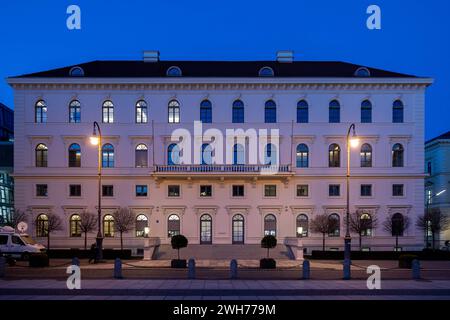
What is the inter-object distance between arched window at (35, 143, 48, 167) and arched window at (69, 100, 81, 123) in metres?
4.20

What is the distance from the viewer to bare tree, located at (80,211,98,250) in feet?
140

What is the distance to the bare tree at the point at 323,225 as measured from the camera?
42.3m

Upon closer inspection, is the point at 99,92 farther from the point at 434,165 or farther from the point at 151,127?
the point at 434,165

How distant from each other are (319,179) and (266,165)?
6.01m

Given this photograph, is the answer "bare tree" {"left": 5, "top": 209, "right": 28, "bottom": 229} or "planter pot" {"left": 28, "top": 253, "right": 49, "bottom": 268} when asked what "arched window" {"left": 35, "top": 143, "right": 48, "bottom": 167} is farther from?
"planter pot" {"left": 28, "top": 253, "right": 49, "bottom": 268}

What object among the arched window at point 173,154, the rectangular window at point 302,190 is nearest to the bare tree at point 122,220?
the arched window at point 173,154

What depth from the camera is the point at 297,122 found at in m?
46.9

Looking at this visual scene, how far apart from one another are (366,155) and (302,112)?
325 inches

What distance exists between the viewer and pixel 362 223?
4228 centimetres

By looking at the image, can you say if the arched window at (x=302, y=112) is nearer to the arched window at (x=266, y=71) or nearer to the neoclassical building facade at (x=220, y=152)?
the neoclassical building facade at (x=220, y=152)

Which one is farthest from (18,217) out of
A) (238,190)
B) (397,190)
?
(397,190)

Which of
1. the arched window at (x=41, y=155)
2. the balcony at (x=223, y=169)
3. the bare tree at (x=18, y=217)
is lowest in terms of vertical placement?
the bare tree at (x=18, y=217)

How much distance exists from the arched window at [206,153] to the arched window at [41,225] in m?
17.5
